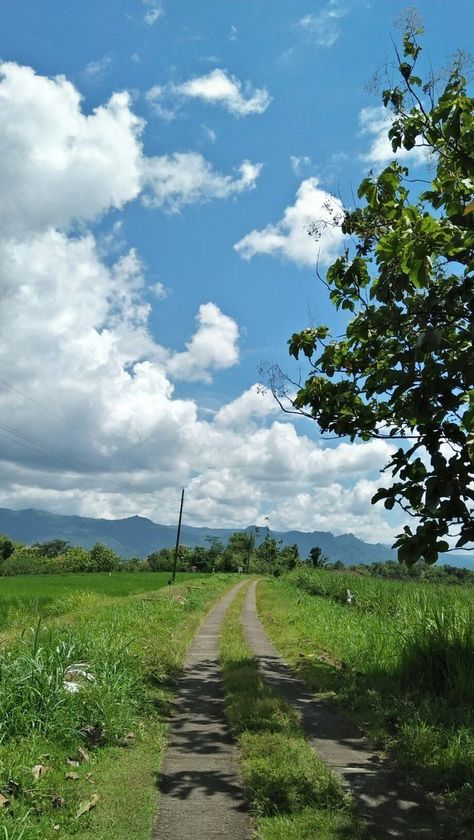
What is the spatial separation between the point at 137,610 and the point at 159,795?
554 inches

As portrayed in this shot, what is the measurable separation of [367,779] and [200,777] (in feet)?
5.75

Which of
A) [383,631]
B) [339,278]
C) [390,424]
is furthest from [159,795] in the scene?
[383,631]

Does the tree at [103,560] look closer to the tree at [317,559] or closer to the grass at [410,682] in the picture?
the tree at [317,559]

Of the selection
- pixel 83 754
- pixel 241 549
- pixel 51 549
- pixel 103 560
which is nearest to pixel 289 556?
pixel 241 549

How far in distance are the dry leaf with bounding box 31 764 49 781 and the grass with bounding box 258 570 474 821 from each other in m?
3.84

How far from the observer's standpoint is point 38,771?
5336 mm

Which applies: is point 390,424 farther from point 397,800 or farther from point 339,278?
point 397,800

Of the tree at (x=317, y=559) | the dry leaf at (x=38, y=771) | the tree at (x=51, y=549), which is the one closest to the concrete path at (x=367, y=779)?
the dry leaf at (x=38, y=771)

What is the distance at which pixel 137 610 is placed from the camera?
749 inches

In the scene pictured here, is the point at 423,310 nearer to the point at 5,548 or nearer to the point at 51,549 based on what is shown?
the point at 5,548

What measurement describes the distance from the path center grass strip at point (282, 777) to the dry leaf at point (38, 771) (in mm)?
1955

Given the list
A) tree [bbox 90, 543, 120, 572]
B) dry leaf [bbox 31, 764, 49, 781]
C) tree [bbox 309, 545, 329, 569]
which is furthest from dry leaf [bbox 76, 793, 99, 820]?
tree [bbox 90, 543, 120, 572]

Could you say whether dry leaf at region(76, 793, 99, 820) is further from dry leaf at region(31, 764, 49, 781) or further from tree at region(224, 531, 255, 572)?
tree at region(224, 531, 255, 572)

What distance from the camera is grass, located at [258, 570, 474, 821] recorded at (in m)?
6.32
